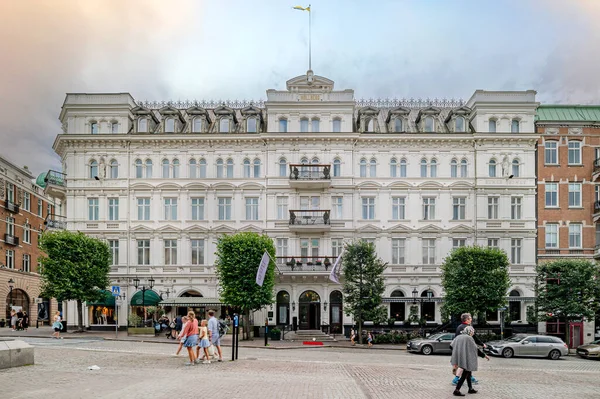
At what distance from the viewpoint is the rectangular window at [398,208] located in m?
51.7

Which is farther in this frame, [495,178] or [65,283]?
Result: [495,178]

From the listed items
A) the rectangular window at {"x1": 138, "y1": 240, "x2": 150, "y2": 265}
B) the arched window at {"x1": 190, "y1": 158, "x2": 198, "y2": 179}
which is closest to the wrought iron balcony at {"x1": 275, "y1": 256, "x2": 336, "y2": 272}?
the arched window at {"x1": 190, "y1": 158, "x2": 198, "y2": 179}

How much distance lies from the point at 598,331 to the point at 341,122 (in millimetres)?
26384

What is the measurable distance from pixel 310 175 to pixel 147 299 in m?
16.2

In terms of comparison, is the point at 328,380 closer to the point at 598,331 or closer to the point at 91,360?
the point at 91,360

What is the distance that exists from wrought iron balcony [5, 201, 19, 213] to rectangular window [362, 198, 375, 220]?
117 feet

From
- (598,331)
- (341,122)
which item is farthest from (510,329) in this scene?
(341,122)

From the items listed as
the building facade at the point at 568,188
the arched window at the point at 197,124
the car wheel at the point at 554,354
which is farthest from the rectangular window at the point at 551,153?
the arched window at the point at 197,124

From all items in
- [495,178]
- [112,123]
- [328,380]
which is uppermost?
[112,123]

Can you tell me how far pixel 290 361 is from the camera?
2727 cm

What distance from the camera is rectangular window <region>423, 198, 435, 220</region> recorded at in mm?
51625

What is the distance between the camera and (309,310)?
50.5 m

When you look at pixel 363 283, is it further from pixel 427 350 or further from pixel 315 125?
pixel 315 125

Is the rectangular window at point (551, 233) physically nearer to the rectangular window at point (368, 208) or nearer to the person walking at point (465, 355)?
the rectangular window at point (368, 208)
